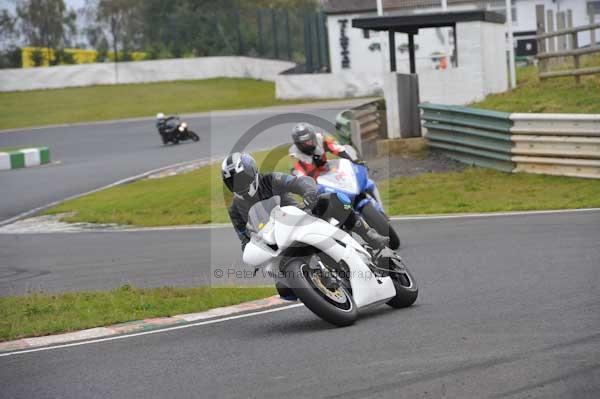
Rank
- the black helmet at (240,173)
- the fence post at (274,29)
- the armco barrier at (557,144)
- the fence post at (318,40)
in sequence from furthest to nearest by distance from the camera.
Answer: the fence post at (274,29)
the fence post at (318,40)
the armco barrier at (557,144)
the black helmet at (240,173)

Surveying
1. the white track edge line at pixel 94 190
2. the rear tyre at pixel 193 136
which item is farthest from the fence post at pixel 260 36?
the white track edge line at pixel 94 190

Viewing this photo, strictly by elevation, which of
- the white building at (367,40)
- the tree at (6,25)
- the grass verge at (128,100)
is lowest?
the grass verge at (128,100)

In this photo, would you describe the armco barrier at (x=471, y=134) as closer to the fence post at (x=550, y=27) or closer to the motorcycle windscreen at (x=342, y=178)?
the motorcycle windscreen at (x=342, y=178)

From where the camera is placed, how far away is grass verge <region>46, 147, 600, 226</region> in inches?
632

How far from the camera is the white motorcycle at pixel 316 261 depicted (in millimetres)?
7770

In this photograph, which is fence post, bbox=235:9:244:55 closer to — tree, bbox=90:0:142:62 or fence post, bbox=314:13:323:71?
fence post, bbox=314:13:323:71

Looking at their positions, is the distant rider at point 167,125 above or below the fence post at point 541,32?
below

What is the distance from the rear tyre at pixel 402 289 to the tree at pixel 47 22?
51.9 m

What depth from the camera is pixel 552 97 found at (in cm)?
2108

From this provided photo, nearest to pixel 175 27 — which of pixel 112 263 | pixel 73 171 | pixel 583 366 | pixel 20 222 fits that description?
pixel 73 171

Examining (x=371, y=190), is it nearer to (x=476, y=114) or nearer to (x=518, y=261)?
(x=518, y=261)

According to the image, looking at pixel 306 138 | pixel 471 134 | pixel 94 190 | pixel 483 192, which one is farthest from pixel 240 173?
pixel 94 190

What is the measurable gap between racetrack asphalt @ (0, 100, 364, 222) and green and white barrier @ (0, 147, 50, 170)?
1.77ft

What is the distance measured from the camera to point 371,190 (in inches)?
447
